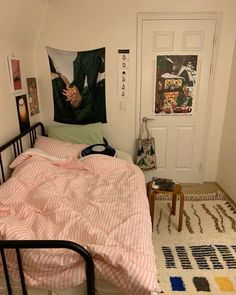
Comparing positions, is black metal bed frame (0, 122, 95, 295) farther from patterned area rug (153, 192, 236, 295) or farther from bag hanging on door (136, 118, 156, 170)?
bag hanging on door (136, 118, 156, 170)

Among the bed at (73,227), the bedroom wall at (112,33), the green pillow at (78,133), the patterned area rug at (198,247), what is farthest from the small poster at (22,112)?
the patterned area rug at (198,247)

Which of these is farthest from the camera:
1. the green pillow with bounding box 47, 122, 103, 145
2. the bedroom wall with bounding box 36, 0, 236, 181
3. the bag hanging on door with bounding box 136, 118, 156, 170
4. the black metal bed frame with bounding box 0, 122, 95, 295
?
the bag hanging on door with bounding box 136, 118, 156, 170

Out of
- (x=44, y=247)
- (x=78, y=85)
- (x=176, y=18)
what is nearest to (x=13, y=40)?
(x=78, y=85)

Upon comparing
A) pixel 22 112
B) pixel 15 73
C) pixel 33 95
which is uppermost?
pixel 15 73

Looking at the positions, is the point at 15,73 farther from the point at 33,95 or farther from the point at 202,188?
the point at 202,188

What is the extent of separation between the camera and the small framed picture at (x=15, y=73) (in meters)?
2.12

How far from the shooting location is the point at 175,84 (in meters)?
2.78

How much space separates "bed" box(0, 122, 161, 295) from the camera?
3.31ft

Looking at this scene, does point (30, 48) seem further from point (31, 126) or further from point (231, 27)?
point (231, 27)

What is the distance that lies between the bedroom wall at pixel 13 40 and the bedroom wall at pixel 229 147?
223 cm

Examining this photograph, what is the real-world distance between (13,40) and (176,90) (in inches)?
71.9

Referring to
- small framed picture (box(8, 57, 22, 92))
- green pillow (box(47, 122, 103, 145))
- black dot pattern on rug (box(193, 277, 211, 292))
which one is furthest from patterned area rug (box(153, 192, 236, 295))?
small framed picture (box(8, 57, 22, 92))

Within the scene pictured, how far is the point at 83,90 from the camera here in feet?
9.12

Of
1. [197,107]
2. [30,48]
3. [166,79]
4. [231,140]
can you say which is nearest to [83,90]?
[30,48]
